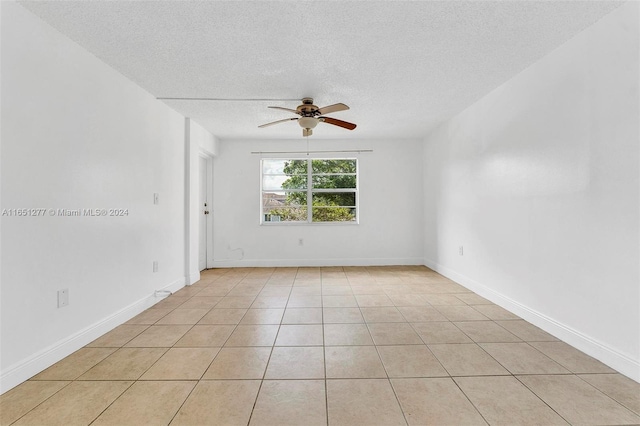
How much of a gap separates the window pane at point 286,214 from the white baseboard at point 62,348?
8.65 ft

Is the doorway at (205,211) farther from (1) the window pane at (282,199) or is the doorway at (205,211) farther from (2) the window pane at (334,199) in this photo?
(2) the window pane at (334,199)

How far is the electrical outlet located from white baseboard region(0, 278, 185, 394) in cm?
26

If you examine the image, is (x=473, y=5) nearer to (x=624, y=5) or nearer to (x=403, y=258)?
(x=624, y=5)

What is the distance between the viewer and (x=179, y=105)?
3.52 meters

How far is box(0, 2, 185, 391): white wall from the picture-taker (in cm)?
174

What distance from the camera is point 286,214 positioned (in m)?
5.42

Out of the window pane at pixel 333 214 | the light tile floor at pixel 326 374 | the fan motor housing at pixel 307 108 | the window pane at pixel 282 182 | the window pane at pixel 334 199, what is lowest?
the light tile floor at pixel 326 374

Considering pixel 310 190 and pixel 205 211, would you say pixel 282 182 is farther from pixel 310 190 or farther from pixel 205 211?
pixel 205 211

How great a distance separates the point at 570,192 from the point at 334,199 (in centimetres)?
366

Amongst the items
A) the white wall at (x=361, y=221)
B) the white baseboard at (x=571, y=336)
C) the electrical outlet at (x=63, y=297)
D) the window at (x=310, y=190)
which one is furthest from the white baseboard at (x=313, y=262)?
the electrical outlet at (x=63, y=297)

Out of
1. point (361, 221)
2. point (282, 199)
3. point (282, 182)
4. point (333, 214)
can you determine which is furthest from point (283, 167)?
point (361, 221)

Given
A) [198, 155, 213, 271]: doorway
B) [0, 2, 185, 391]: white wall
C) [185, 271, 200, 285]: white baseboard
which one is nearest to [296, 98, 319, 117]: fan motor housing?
[0, 2, 185, 391]: white wall

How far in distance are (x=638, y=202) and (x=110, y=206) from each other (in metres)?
3.85

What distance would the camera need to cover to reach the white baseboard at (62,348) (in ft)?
5.59
